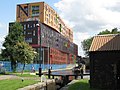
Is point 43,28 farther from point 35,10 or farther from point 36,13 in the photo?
point 35,10

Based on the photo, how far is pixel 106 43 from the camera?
2589 centimetres

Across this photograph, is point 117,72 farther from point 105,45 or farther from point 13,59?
point 13,59

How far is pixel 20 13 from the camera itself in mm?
122938

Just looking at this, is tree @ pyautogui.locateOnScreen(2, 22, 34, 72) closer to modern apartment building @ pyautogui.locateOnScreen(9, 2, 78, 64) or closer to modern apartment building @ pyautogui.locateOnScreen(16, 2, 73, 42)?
modern apartment building @ pyautogui.locateOnScreen(9, 2, 78, 64)

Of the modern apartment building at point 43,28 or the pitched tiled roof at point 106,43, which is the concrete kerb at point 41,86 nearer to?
the pitched tiled roof at point 106,43

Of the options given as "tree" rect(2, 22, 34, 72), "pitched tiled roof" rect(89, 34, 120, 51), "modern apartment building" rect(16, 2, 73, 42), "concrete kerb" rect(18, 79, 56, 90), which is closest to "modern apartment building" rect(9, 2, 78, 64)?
"modern apartment building" rect(16, 2, 73, 42)

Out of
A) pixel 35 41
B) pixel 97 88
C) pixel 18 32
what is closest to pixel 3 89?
pixel 97 88

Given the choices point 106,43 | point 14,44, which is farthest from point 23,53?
point 106,43

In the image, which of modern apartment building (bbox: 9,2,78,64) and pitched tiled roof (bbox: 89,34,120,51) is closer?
pitched tiled roof (bbox: 89,34,120,51)

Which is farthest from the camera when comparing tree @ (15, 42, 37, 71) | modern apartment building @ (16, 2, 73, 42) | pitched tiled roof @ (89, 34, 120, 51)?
modern apartment building @ (16, 2, 73, 42)

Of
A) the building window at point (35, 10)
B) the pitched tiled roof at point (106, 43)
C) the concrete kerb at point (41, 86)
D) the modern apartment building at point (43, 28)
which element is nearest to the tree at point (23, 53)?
the concrete kerb at point (41, 86)

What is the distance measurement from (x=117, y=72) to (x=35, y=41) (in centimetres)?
8422

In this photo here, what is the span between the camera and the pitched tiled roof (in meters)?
24.7

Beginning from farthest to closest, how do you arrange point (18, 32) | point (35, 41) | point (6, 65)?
point (35, 41), point (6, 65), point (18, 32)
